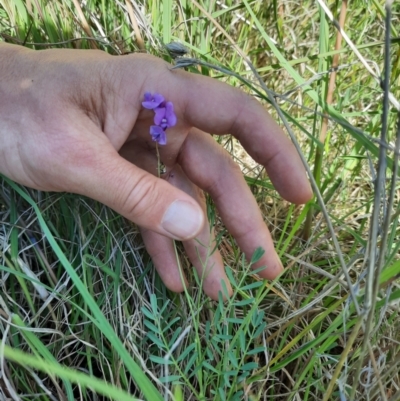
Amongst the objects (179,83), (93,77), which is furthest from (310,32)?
(93,77)

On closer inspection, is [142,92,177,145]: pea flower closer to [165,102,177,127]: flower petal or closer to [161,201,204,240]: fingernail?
[165,102,177,127]: flower petal

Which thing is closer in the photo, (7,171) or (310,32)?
(7,171)

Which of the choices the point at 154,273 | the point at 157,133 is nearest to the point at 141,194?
the point at 157,133

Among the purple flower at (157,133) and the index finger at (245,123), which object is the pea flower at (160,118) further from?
the index finger at (245,123)

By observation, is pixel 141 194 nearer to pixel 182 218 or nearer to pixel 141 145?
pixel 182 218

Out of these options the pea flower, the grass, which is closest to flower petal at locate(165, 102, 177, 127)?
the pea flower

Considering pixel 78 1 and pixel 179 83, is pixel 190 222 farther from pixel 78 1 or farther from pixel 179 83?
pixel 78 1
